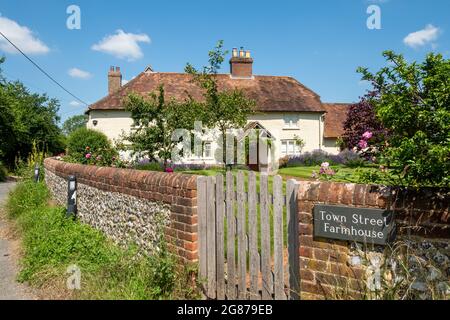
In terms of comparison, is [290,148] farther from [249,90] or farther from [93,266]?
[93,266]

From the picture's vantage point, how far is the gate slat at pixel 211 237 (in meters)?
4.39

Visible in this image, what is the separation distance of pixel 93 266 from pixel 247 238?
2.43 metres

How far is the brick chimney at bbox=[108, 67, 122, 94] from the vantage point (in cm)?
2910

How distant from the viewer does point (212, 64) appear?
38.0ft

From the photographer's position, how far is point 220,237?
437 centimetres

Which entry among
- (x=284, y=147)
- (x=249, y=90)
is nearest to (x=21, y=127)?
(x=249, y=90)

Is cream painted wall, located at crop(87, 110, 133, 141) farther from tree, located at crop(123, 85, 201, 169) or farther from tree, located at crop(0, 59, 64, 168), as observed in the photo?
tree, located at crop(123, 85, 201, 169)

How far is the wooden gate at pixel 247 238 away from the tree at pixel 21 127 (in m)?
18.1

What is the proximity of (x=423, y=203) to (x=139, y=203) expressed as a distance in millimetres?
3889

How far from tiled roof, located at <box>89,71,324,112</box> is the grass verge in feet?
66.1

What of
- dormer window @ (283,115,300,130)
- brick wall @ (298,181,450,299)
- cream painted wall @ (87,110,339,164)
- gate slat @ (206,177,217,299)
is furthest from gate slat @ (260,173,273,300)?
dormer window @ (283,115,300,130)

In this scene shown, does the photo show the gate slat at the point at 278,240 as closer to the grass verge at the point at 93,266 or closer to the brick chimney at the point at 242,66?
the grass verge at the point at 93,266

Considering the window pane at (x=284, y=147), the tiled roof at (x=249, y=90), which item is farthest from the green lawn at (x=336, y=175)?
the tiled roof at (x=249, y=90)

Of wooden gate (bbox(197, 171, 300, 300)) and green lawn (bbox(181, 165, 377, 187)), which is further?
green lawn (bbox(181, 165, 377, 187))
